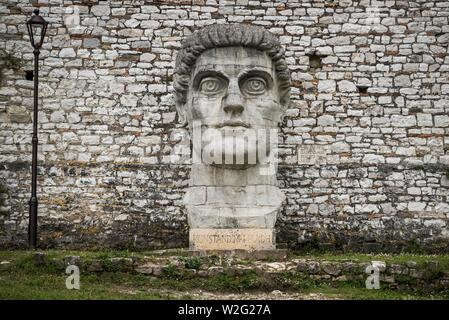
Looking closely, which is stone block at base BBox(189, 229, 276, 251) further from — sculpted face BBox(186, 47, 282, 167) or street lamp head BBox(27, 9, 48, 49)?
street lamp head BBox(27, 9, 48, 49)

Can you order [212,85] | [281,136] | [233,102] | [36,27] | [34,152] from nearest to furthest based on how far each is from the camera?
[233,102]
[212,85]
[34,152]
[36,27]
[281,136]

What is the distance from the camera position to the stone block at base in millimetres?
10273

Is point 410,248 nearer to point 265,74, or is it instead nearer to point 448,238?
point 448,238

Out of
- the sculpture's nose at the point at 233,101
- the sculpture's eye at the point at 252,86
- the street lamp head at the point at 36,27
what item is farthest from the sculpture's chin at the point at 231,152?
the street lamp head at the point at 36,27

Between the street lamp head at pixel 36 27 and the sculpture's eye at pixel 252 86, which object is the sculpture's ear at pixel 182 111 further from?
the street lamp head at pixel 36 27

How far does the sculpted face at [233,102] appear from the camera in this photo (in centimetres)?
1022

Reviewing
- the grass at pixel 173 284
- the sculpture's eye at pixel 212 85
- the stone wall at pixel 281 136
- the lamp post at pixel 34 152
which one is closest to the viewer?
the grass at pixel 173 284

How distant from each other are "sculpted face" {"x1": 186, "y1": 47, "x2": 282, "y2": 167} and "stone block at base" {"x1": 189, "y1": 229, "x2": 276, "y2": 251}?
39.0 inches

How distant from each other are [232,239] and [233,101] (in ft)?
6.53

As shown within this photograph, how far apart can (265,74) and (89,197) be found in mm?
5057

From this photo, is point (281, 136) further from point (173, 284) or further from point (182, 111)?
point (173, 284)

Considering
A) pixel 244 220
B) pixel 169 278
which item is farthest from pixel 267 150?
pixel 169 278

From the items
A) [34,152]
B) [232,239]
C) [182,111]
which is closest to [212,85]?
[182,111]

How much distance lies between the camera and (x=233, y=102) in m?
10.1
